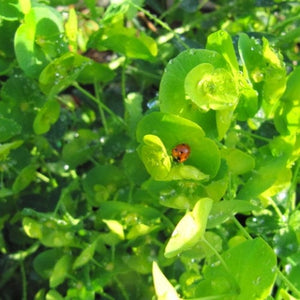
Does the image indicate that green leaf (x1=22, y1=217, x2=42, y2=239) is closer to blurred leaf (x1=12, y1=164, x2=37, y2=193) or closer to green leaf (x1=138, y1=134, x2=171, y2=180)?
blurred leaf (x1=12, y1=164, x2=37, y2=193)

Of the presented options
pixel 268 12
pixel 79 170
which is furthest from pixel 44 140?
pixel 268 12

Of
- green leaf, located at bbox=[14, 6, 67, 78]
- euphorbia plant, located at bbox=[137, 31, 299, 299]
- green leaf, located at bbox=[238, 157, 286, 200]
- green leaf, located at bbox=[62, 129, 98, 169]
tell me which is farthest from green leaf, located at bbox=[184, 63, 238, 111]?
green leaf, located at bbox=[62, 129, 98, 169]

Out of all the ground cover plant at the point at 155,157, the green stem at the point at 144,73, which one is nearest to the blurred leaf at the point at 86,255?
the ground cover plant at the point at 155,157

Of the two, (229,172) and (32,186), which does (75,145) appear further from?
(229,172)

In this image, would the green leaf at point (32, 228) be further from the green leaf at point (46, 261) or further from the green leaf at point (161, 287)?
the green leaf at point (161, 287)

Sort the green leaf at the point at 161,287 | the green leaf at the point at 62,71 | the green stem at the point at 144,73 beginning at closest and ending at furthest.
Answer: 1. the green leaf at the point at 161,287
2. the green leaf at the point at 62,71
3. the green stem at the point at 144,73

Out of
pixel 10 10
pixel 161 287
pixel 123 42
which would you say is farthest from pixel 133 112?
pixel 161 287

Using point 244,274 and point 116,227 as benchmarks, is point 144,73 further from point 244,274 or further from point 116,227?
point 244,274
